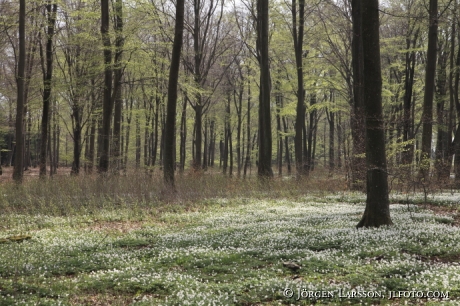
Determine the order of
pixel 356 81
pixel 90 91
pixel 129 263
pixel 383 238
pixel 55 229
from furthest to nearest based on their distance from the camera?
1. pixel 90 91
2. pixel 356 81
3. pixel 55 229
4. pixel 383 238
5. pixel 129 263

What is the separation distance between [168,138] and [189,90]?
4.43 meters

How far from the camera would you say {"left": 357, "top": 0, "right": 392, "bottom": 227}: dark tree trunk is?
9.24 meters

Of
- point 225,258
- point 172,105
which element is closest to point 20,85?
point 172,105

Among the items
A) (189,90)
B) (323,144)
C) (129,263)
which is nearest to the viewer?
(129,263)

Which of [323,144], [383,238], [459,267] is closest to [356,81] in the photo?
[383,238]

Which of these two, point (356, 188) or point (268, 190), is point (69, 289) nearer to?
point (268, 190)

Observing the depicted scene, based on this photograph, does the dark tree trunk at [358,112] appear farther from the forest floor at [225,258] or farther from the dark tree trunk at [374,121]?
the dark tree trunk at [374,121]

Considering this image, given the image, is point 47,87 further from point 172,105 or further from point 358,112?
point 358,112

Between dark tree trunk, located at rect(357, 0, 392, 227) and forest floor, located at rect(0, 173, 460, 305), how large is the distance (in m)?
0.65

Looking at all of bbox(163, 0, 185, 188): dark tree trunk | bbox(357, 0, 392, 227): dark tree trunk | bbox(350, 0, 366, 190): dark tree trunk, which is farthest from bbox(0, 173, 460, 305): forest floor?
bbox(163, 0, 185, 188): dark tree trunk

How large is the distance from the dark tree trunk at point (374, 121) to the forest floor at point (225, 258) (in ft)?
2.13

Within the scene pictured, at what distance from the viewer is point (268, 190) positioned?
2014 cm

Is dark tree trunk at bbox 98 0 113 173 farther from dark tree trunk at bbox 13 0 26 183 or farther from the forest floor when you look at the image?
the forest floor

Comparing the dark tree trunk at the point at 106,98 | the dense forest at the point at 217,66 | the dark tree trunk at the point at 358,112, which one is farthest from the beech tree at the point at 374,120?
the dark tree trunk at the point at 106,98
